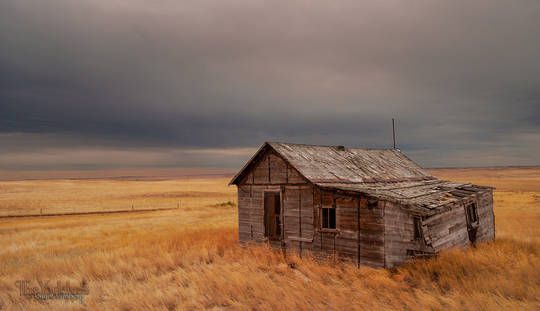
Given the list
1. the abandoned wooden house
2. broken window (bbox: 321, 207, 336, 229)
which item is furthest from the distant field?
broken window (bbox: 321, 207, 336, 229)

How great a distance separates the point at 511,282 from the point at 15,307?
13.1 m

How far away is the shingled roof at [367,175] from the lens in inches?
489

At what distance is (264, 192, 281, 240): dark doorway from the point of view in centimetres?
1485

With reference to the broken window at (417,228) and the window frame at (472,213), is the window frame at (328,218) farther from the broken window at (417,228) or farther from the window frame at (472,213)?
the window frame at (472,213)

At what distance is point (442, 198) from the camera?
1371 cm

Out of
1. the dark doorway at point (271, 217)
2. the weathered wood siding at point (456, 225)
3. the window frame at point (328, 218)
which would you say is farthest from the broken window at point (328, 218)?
the weathered wood siding at point (456, 225)

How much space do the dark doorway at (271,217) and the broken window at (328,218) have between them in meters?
2.41

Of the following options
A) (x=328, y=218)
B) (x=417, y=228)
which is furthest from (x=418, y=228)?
(x=328, y=218)

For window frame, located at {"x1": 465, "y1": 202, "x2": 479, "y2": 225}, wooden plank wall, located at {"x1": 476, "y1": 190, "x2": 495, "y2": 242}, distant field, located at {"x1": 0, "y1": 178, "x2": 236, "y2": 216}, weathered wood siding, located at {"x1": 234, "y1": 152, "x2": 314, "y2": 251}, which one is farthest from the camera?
distant field, located at {"x1": 0, "y1": 178, "x2": 236, "y2": 216}

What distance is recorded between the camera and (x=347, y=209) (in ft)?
40.4

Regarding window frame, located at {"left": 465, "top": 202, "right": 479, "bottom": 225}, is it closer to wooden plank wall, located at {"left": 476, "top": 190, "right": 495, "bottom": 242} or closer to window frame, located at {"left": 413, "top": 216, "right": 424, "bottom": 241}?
wooden plank wall, located at {"left": 476, "top": 190, "right": 495, "bottom": 242}

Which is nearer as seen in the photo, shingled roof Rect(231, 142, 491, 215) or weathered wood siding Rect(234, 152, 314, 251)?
shingled roof Rect(231, 142, 491, 215)

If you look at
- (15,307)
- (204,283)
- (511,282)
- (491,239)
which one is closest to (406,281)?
(511,282)

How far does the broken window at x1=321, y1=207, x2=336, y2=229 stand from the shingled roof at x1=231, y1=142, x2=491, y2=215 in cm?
100
